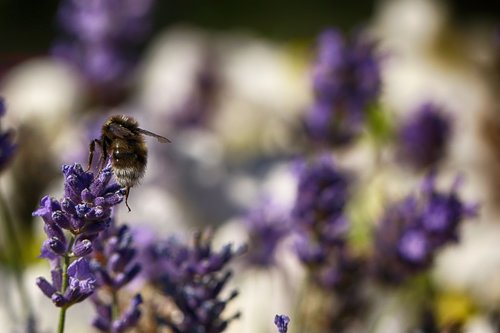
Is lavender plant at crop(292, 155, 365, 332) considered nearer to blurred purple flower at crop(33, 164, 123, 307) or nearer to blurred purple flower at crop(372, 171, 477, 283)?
blurred purple flower at crop(372, 171, 477, 283)

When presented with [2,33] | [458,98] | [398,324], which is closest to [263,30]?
[2,33]

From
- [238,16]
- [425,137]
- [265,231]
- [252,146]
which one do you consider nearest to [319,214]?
[265,231]

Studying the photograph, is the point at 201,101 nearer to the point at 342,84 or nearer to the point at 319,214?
the point at 342,84

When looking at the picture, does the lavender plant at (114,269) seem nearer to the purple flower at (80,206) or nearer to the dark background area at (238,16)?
the purple flower at (80,206)

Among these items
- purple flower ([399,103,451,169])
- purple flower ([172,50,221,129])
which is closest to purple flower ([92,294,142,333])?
purple flower ([399,103,451,169])

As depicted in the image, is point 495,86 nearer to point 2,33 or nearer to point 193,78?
point 193,78

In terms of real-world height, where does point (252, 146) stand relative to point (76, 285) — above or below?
above
